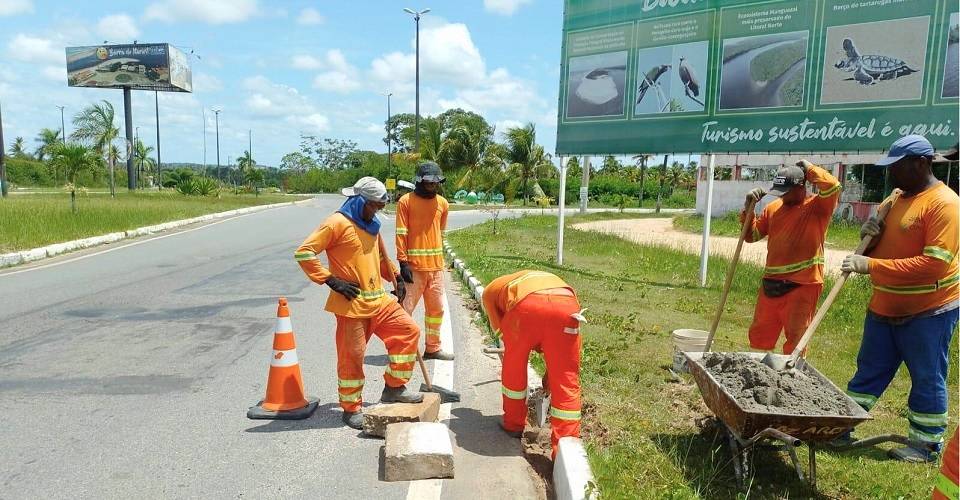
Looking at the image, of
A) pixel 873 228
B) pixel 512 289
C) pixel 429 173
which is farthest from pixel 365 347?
pixel 873 228

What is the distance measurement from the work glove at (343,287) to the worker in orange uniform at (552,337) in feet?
3.50

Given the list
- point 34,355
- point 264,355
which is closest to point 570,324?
point 264,355

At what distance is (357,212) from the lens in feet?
14.9

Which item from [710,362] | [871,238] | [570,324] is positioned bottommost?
[710,362]

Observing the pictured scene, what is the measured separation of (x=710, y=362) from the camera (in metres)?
4.07

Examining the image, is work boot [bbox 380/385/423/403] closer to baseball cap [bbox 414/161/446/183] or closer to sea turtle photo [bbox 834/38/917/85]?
baseball cap [bbox 414/161/446/183]

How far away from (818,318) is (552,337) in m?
1.61

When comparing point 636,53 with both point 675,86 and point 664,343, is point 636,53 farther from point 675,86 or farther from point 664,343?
point 664,343

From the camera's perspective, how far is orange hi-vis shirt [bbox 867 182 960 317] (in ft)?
12.2

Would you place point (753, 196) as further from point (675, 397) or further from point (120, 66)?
point (120, 66)

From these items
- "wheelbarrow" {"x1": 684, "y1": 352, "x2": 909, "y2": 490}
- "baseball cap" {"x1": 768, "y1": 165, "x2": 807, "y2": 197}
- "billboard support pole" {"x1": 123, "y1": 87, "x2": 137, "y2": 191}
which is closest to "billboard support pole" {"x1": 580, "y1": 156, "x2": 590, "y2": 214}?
"baseball cap" {"x1": 768, "y1": 165, "x2": 807, "y2": 197}

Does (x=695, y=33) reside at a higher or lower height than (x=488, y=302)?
higher

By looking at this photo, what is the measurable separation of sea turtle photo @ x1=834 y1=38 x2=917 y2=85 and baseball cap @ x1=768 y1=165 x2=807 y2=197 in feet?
16.8

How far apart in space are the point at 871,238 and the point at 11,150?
9369 centimetres
